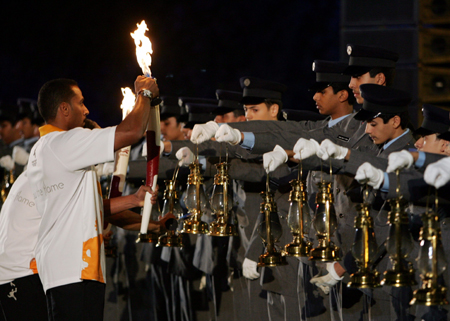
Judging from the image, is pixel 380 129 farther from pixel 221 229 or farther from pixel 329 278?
pixel 221 229

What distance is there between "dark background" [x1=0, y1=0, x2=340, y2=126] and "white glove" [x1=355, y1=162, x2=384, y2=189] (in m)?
4.66

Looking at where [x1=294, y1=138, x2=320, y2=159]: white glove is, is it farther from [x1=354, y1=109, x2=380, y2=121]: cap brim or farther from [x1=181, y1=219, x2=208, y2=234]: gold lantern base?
[x1=181, y1=219, x2=208, y2=234]: gold lantern base

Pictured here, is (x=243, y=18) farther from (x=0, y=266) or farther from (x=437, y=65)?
(x=0, y=266)

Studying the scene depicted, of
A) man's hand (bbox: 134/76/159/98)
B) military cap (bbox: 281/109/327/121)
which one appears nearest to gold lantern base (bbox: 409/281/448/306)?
man's hand (bbox: 134/76/159/98)

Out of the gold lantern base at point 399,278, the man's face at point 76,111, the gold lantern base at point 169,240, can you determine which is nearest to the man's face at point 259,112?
the gold lantern base at point 169,240

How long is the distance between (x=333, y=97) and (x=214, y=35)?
13.6 ft

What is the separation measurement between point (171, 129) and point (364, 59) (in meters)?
2.94

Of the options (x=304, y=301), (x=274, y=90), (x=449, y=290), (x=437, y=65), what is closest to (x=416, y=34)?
(x=437, y=65)

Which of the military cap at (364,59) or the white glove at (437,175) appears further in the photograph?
the military cap at (364,59)

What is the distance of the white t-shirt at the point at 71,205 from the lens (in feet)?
10.7

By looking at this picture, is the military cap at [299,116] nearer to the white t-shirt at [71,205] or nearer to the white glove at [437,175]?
the white t-shirt at [71,205]

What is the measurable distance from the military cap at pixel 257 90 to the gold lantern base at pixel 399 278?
240 cm

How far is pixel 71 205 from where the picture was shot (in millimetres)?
3322

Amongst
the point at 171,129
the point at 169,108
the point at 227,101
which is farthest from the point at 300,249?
the point at 169,108
